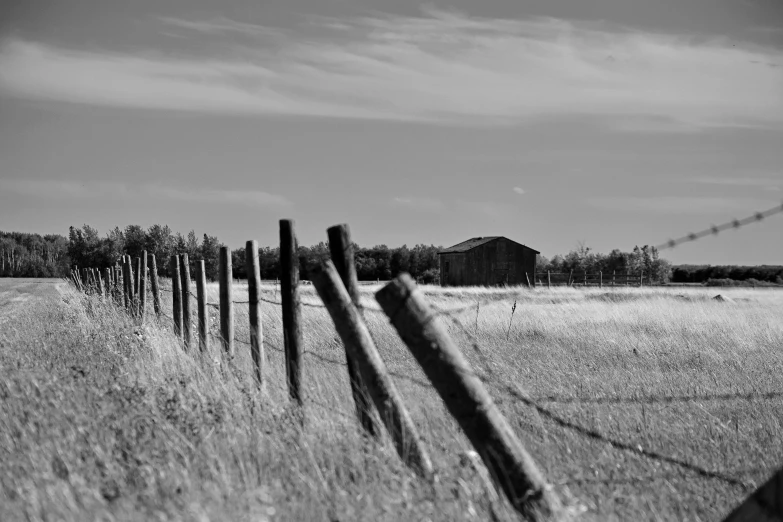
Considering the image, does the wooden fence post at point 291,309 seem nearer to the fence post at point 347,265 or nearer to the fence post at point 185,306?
the fence post at point 347,265

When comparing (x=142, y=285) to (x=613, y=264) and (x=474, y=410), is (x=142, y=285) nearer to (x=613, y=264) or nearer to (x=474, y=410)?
(x=474, y=410)

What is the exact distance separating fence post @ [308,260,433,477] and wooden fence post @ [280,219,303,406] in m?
1.52

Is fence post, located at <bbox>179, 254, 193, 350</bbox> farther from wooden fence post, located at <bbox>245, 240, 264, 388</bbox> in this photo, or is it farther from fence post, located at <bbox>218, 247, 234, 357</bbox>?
wooden fence post, located at <bbox>245, 240, 264, 388</bbox>

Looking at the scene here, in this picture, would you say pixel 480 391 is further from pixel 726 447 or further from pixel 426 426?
pixel 726 447

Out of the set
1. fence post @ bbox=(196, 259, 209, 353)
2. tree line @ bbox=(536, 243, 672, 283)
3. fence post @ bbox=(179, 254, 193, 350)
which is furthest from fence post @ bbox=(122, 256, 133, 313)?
tree line @ bbox=(536, 243, 672, 283)

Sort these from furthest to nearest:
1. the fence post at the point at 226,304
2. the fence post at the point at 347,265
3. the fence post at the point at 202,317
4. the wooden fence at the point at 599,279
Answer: the wooden fence at the point at 599,279 → the fence post at the point at 202,317 → the fence post at the point at 226,304 → the fence post at the point at 347,265

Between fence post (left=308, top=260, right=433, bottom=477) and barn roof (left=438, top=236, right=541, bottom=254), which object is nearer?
fence post (left=308, top=260, right=433, bottom=477)

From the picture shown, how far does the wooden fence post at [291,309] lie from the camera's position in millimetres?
6238

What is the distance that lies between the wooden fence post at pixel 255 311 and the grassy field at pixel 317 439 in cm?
28

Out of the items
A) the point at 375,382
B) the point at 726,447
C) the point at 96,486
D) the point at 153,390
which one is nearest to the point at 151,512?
the point at 96,486

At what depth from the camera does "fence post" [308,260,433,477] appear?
4387 mm

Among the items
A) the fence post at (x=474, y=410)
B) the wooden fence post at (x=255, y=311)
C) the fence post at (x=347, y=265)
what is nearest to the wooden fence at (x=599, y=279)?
the wooden fence post at (x=255, y=311)

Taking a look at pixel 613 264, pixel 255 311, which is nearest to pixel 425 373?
pixel 255 311

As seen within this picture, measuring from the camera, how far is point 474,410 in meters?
3.50
